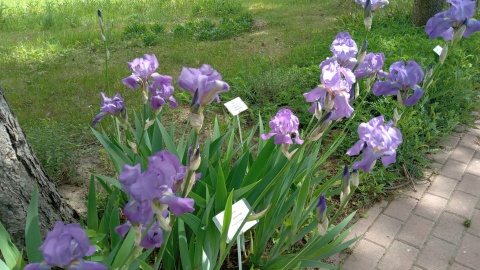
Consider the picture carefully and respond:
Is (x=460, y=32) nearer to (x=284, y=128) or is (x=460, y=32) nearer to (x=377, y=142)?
(x=377, y=142)

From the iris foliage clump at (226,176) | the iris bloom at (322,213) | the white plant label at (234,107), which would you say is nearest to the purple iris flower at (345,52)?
the iris foliage clump at (226,176)

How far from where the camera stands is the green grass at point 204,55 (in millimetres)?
3238

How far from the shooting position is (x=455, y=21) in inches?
63.0

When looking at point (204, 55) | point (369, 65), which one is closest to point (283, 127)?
point (369, 65)

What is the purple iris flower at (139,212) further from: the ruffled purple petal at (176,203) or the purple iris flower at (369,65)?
the purple iris flower at (369,65)

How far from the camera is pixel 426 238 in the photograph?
231 cm

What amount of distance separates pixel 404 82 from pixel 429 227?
120cm

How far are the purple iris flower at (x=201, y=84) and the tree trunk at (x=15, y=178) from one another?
955mm

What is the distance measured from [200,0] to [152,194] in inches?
275

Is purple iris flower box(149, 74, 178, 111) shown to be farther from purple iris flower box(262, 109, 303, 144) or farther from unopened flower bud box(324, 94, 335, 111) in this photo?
unopened flower bud box(324, 94, 335, 111)

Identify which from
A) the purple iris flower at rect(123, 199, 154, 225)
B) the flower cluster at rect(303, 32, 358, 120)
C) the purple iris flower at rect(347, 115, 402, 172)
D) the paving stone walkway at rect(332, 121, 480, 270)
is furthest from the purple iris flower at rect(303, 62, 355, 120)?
the paving stone walkway at rect(332, 121, 480, 270)

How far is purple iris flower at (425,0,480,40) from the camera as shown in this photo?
155 cm

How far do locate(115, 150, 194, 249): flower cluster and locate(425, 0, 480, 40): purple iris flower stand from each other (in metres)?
1.20

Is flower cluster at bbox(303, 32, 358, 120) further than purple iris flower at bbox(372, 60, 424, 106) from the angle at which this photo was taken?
No
